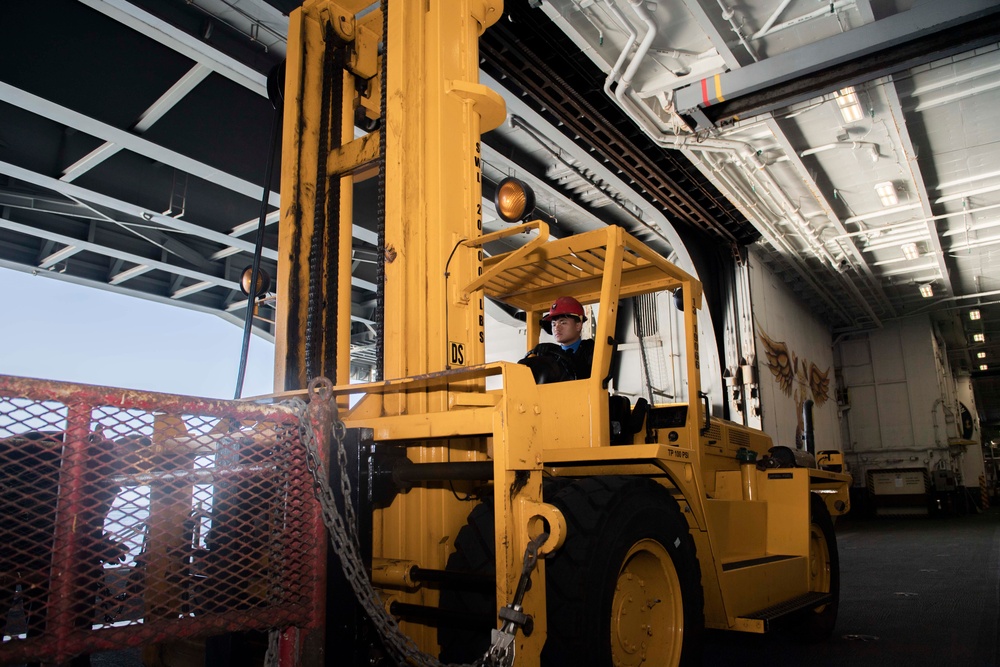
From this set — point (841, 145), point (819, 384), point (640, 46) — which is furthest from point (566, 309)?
point (819, 384)

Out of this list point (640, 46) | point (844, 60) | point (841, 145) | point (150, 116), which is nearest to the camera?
point (640, 46)

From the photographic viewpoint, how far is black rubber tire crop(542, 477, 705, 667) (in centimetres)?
262

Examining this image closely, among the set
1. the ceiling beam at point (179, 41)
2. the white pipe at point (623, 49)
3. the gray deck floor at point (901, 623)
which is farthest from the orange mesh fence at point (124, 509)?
the white pipe at point (623, 49)

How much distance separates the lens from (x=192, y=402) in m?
2.05

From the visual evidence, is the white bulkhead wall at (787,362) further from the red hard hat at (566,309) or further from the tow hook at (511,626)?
the tow hook at (511,626)

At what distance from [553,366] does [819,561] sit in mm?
3365

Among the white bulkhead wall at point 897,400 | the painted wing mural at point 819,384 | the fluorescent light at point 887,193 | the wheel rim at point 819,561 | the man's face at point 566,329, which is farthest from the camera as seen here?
the white bulkhead wall at point 897,400

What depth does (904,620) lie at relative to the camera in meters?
5.71

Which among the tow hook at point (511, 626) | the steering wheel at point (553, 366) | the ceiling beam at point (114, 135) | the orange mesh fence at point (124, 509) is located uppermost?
the ceiling beam at point (114, 135)

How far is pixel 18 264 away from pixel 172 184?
437cm

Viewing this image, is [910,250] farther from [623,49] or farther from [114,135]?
[114,135]

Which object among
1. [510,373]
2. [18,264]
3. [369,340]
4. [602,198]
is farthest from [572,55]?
[369,340]

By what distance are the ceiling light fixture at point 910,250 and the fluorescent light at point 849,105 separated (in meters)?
5.94

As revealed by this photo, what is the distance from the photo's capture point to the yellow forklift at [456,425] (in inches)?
95.9
